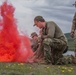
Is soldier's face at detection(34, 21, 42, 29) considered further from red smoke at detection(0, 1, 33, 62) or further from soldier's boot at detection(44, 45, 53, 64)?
red smoke at detection(0, 1, 33, 62)

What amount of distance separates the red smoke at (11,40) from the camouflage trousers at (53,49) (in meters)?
1.35

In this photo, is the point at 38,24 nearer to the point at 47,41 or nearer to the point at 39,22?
the point at 39,22

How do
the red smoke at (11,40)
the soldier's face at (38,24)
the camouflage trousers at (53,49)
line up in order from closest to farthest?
1. the soldier's face at (38,24)
2. the camouflage trousers at (53,49)
3. the red smoke at (11,40)

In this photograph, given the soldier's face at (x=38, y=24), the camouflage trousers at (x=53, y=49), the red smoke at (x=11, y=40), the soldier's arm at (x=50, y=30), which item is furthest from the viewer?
the red smoke at (x=11, y=40)

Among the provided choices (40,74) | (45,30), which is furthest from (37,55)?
(40,74)

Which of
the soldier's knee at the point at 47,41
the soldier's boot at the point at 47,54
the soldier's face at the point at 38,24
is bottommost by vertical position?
the soldier's boot at the point at 47,54

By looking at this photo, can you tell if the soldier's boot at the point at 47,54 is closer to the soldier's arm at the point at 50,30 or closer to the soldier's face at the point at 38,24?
the soldier's arm at the point at 50,30

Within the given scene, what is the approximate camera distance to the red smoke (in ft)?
53.2

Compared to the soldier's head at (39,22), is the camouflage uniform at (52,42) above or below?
below

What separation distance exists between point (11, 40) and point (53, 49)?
6.45 feet

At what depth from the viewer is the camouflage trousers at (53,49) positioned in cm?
1534

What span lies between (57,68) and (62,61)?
2.05 meters

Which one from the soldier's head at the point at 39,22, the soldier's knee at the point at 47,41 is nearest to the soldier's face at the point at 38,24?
the soldier's head at the point at 39,22

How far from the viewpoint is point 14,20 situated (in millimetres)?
16812
